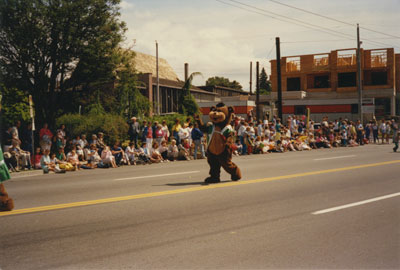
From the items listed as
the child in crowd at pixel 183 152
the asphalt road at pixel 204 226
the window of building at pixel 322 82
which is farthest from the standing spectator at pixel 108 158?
the window of building at pixel 322 82

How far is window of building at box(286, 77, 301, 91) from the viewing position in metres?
59.7

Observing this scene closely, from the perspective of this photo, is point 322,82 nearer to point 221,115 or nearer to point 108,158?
point 108,158

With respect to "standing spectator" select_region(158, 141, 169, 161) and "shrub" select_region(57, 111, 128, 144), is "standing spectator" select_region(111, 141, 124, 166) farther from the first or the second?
"shrub" select_region(57, 111, 128, 144)

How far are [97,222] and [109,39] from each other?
844 inches

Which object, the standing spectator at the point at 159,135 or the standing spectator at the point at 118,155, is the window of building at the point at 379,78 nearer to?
the standing spectator at the point at 159,135

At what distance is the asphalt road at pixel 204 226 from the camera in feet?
15.4

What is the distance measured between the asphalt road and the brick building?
40.7m

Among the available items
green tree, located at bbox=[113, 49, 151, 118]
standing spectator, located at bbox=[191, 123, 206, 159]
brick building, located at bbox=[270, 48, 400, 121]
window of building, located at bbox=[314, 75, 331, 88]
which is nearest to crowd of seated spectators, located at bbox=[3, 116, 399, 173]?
standing spectator, located at bbox=[191, 123, 206, 159]

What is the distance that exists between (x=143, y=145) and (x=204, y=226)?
12546mm

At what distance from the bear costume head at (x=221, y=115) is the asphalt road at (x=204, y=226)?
4.95 feet

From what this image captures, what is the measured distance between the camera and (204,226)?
605cm

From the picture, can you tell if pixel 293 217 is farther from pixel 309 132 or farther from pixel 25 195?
pixel 309 132

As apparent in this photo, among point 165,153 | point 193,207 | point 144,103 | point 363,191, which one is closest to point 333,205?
point 363,191

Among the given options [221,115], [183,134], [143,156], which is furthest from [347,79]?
[221,115]
